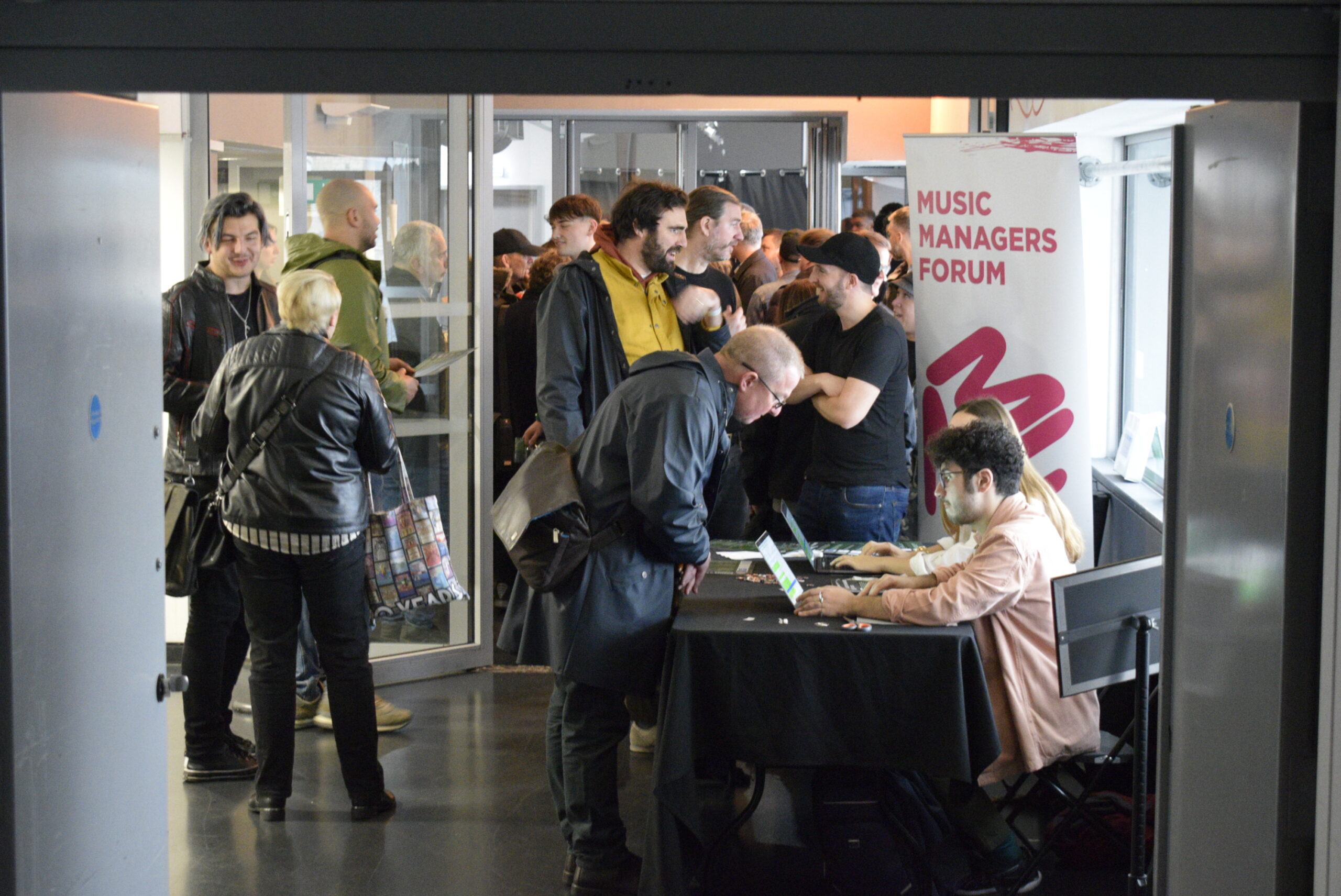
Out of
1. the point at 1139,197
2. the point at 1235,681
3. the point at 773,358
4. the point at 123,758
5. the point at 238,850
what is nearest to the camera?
the point at 1235,681

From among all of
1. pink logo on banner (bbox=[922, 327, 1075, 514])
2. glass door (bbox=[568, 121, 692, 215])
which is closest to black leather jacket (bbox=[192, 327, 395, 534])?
pink logo on banner (bbox=[922, 327, 1075, 514])

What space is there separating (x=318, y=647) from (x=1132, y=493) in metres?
3.04

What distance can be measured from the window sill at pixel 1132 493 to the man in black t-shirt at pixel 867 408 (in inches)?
37.4

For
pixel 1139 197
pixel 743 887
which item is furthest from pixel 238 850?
pixel 1139 197

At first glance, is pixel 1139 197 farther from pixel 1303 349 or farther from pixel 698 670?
pixel 1303 349

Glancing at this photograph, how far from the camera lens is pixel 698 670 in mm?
3055

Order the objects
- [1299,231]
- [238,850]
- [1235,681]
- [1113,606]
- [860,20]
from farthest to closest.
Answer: [238,850]
[1113,606]
[1235,681]
[1299,231]
[860,20]

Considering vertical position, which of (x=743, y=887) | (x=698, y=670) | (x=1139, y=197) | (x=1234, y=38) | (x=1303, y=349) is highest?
(x=1139, y=197)

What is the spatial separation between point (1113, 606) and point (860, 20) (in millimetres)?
1937

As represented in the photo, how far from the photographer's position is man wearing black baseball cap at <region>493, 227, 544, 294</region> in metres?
6.55

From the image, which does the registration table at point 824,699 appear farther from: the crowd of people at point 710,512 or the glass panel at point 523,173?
the glass panel at point 523,173

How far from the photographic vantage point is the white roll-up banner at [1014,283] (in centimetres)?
446

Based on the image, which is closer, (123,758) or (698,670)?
(123,758)

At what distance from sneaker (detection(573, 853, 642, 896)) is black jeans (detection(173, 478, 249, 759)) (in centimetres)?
133
